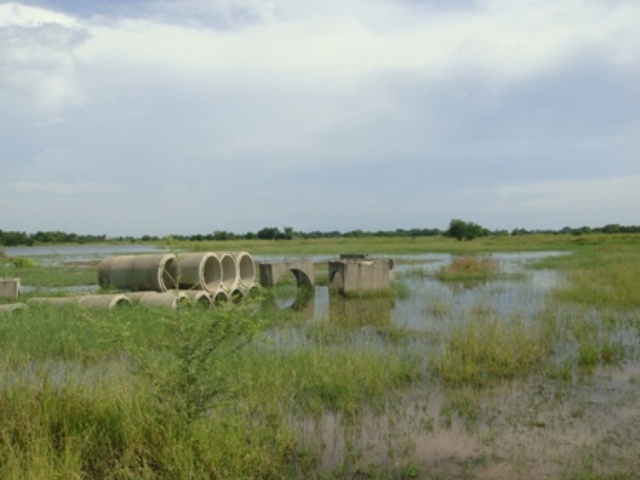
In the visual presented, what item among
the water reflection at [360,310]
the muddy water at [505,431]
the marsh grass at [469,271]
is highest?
the marsh grass at [469,271]

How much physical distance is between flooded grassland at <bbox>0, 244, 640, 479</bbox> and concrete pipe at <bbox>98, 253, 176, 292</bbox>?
11.1 feet

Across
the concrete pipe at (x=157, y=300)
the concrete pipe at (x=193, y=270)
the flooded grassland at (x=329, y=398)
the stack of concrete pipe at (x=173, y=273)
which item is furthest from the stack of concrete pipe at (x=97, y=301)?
the concrete pipe at (x=193, y=270)

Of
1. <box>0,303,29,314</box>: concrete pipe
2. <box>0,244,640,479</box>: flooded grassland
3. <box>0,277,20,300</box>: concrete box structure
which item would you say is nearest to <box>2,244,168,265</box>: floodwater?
<box>0,277,20,300</box>: concrete box structure

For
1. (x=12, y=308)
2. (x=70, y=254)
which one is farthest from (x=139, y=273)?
(x=70, y=254)

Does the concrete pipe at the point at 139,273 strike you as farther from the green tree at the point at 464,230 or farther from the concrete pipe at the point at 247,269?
the green tree at the point at 464,230

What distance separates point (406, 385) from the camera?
764 cm

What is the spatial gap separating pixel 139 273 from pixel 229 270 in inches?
129

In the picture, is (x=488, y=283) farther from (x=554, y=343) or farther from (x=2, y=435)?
(x=2, y=435)

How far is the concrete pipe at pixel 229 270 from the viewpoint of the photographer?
17.5 m

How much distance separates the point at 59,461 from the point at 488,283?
1834 centimetres

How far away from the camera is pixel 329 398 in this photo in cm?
698

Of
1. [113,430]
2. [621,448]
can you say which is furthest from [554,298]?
[113,430]

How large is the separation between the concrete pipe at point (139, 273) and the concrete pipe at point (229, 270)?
1.79 m

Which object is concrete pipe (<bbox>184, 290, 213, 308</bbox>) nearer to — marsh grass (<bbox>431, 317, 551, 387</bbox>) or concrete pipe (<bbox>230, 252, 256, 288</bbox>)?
concrete pipe (<bbox>230, 252, 256, 288</bbox>)
